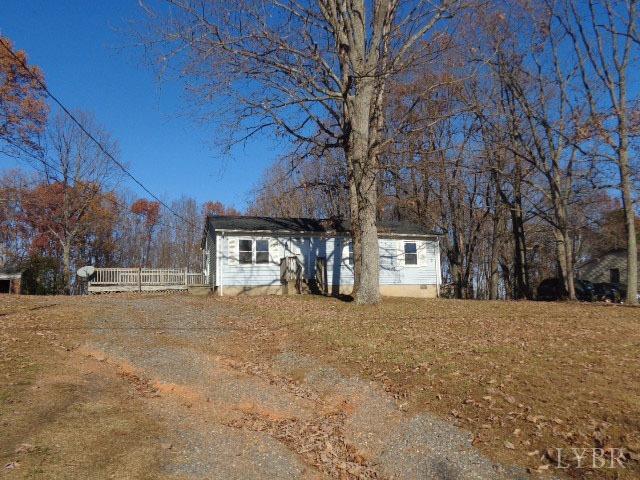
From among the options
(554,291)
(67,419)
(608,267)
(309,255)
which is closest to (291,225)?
(309,255)

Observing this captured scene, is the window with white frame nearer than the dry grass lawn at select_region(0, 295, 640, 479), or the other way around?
the dry grass lawn at select_region(0, 295, 640, 479)

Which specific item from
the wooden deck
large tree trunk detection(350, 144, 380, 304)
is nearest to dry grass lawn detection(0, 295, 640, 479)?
large tree trunk detection(350, 144, 380, 304)

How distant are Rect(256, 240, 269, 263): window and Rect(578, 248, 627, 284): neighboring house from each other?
3492cm

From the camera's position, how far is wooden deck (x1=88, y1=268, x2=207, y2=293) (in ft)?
79.5

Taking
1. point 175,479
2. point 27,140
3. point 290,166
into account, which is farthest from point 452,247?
point 175,479

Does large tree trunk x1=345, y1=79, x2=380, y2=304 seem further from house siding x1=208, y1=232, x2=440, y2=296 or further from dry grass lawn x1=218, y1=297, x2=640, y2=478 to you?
house siding x1=208, y1=232, x2=440, y2=296

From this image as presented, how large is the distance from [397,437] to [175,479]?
2429 millimetres

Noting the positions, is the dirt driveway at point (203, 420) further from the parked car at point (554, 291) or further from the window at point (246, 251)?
the parked car at point (554, 291)

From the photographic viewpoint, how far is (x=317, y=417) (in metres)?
6.16

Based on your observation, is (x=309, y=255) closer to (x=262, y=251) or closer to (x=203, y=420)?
(x=262, y=251)

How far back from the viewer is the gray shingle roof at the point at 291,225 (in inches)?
834

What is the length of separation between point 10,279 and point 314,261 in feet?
62.7

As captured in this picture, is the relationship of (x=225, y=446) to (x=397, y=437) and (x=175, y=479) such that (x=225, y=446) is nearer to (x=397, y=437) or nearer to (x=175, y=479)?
(x=175, y=479)

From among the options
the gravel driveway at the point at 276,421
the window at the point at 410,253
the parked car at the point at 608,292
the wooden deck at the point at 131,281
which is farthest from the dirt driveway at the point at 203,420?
the parked car at the point at 608,292
